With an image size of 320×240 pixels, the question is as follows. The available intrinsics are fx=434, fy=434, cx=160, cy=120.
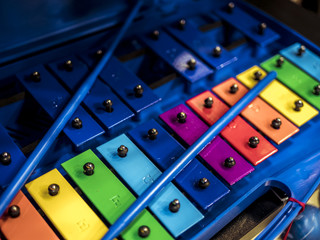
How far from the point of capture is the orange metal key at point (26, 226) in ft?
4.54

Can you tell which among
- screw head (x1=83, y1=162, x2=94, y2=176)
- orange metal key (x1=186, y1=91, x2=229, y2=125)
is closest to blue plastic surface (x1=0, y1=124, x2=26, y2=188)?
screw head (x1=83, y1=162, x2=94, y2=176)

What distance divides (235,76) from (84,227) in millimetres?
1071

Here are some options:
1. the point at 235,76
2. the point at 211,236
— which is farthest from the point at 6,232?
the point at 235,76

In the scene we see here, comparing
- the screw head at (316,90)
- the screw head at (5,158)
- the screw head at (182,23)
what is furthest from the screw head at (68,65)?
the screw head at (316,90)

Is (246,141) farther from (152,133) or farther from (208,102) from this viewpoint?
(152,133)

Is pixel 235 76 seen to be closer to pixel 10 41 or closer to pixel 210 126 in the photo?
pixel 210 126

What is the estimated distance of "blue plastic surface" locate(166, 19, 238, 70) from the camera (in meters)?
2.06

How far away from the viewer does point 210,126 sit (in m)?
1.78

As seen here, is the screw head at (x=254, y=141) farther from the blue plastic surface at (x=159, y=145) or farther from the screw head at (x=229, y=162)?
the blue plastic surface at (x=159, y=145)

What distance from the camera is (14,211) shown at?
1403mm

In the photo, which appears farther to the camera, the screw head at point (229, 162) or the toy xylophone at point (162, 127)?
the screw head at point (229, 162)

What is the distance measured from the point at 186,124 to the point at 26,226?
2.44ft

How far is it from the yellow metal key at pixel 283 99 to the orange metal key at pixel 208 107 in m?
0.20

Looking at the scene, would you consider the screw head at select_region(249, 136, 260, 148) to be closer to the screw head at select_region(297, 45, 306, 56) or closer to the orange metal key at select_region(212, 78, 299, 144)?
the orange metal key at select_region(212, 78, 299, 144)
